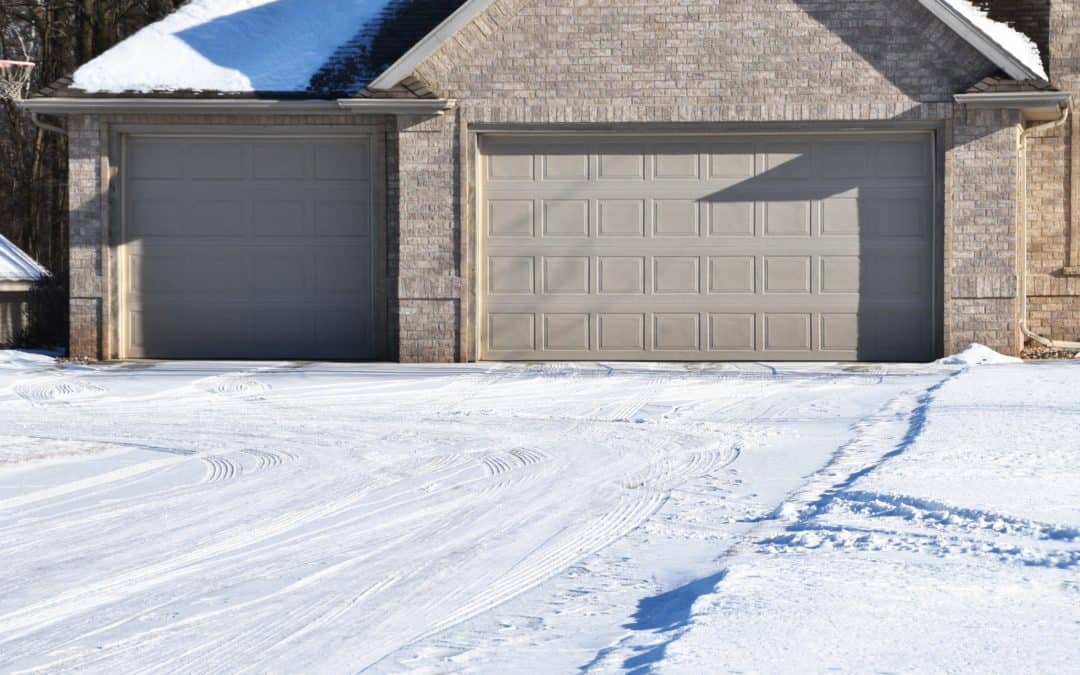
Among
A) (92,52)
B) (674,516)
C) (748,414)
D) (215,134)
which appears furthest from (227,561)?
(92,52)

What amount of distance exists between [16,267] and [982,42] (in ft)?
44.2

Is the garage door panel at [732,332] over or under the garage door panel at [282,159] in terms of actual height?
under

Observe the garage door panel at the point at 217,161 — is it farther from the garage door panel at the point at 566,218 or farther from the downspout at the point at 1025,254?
the downspout at the point at 1025,254

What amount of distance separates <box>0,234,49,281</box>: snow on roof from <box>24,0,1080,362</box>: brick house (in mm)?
3394

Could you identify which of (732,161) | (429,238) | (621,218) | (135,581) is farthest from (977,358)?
(135,581)

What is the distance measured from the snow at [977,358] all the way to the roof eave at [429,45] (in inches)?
257

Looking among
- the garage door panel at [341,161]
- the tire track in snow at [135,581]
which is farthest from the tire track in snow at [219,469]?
the garage door panel at [341,161]

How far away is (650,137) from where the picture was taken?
1728cm

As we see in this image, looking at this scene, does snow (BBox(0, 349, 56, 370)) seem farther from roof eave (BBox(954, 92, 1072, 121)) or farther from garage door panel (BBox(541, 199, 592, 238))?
roof eave (BBox(954, 92, 1072, 121))

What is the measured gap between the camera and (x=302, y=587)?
18.1ft

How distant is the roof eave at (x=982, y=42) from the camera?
16109 mm

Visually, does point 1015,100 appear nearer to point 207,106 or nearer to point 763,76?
point 763,76

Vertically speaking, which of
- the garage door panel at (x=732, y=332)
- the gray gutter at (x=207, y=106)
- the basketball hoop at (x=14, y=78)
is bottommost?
the garage door panel at (x=732, y=332)

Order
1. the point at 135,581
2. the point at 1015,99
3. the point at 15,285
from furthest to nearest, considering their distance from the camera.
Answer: the point at 15,285 < the point at 1015,99 < the point at 135,581
